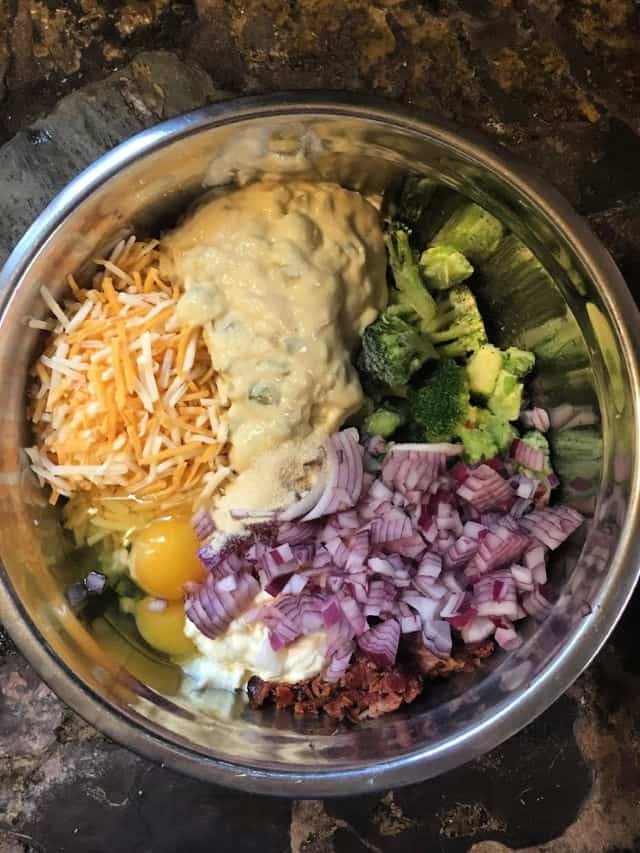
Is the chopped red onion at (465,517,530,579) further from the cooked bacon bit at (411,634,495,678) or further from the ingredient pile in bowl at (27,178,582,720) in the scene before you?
the cooked bacon bit at (411,634,495,678)

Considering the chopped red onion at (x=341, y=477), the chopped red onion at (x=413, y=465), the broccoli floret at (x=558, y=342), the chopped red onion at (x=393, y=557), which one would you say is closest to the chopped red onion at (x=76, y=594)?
the chopped red onion at (x=393, y=557)

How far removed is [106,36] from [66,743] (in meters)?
1.94

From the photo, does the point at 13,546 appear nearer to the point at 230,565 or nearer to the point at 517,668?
the point at 230,565

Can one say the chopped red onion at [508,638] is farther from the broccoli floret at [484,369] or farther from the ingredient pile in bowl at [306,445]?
the broccoli floret at [484,369]

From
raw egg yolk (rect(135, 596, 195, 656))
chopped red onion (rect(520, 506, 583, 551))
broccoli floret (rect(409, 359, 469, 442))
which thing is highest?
broccoli floret (rect(409, 359, 469, 442))

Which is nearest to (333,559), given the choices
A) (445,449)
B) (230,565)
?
(230,565)

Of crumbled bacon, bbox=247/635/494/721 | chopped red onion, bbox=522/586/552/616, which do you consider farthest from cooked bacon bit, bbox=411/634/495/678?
chopped red onion, bbox=522/586/552/616

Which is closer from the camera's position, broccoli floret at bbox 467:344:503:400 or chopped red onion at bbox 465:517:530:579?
chopped red onion at bbox 465:517:530:579

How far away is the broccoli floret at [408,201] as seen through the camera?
2098 mm

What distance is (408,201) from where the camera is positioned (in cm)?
215

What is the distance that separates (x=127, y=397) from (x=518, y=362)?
99cm

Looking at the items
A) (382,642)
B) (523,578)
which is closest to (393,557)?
(382,642)

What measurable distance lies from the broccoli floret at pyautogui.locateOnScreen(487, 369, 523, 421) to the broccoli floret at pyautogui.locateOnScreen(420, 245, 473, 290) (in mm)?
269

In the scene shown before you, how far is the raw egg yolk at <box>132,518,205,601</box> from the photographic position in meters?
2.12
